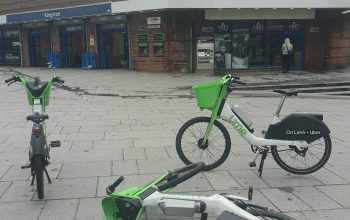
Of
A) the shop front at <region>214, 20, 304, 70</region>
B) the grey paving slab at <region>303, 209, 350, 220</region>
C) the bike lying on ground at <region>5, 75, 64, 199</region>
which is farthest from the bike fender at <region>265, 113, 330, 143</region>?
the shop front at <region>214, 20, 304, 70</region>

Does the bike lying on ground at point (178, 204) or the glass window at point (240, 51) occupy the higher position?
the glass window at point (240, 51)

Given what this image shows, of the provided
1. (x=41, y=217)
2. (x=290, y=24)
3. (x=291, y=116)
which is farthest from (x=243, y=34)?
(x=41, y=217)

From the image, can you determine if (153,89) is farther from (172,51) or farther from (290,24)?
(290,24)

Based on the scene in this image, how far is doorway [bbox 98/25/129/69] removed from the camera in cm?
2242

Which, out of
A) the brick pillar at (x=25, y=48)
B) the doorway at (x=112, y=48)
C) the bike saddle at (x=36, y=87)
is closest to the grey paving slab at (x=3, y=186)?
the bike saddle at (x=36, y=87)

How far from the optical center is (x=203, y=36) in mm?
19672

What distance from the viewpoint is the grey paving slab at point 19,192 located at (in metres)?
4.42

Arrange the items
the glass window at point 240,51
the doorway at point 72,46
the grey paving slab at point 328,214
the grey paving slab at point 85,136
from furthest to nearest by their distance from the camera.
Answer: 1. the doorway at point 72,46
2. the glass window at point 240,51
3. the grey paving slab at point 85,136
4. the grey paving slab at point 328,214

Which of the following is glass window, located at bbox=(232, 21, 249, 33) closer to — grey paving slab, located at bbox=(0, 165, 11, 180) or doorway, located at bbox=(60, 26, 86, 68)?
doorway, located at bbox=(60, 26, 86, 68)

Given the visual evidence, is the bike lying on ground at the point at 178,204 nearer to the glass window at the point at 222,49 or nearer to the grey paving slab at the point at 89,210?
the grey paving slab at the point at 89,210

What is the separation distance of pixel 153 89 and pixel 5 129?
7056mm

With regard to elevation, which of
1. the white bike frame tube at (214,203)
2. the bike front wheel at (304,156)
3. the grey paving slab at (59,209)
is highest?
the white bike frame tube at (214,203)

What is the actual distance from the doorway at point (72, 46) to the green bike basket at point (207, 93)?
20093mm

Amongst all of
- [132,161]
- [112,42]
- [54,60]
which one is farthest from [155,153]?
[54,60]
